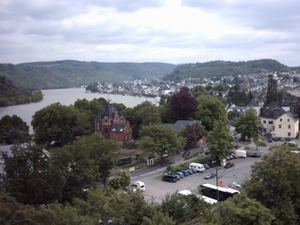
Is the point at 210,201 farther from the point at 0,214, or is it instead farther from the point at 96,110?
the point at 96,110

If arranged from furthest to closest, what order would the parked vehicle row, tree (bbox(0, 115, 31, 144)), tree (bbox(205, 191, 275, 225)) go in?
tree (bbox(0, 115, 31, 144)) < the parked vehicle row < tree (bbox(205, 191, 275, 225))

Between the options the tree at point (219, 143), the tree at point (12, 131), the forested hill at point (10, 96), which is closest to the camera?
the tree at point (219, 143)

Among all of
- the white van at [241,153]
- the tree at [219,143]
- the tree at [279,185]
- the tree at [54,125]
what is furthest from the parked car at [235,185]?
the tree at [54,125]

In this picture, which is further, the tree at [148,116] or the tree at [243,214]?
the tree at [148,116]

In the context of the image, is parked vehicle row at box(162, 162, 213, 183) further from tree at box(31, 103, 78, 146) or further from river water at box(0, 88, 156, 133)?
river water at box(0, 88, 156, 133)

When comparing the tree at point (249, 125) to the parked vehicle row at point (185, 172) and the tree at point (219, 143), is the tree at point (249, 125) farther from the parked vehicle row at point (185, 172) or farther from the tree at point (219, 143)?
the parked vehicle row at point (185, 172)

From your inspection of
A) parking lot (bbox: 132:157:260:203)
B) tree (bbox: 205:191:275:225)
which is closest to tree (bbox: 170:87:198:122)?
parking lot (bbox: 132:157:260:203)
